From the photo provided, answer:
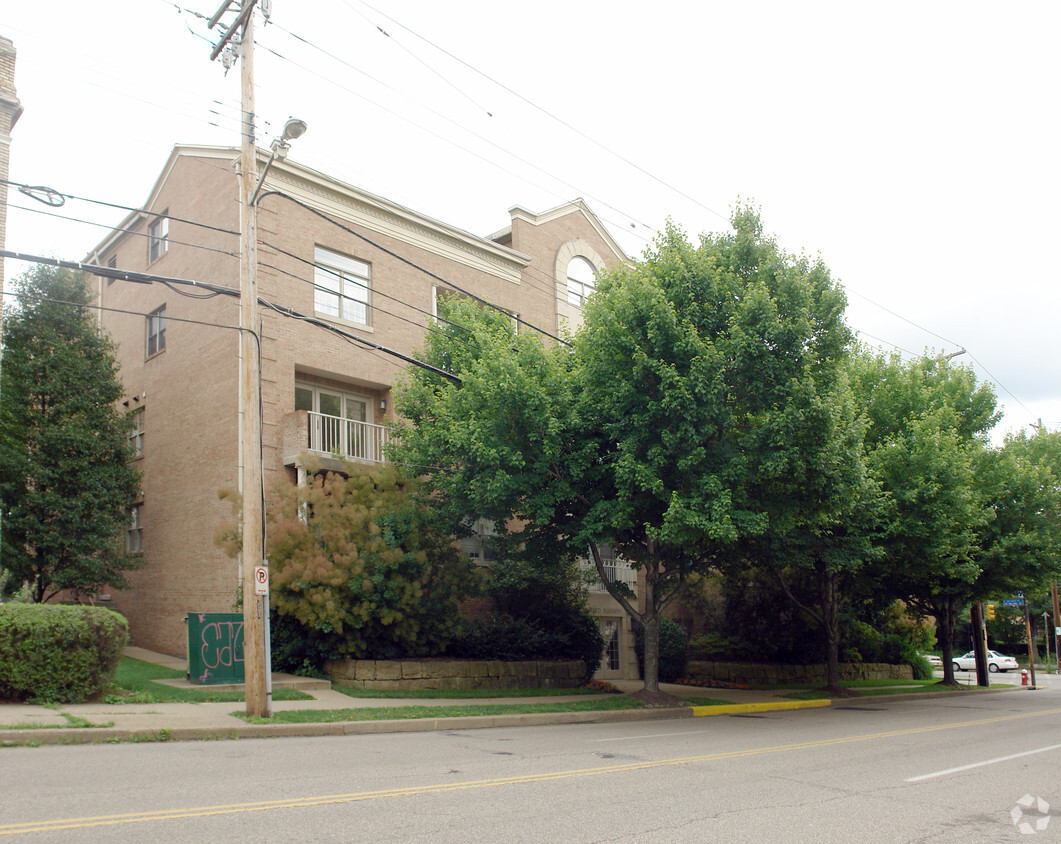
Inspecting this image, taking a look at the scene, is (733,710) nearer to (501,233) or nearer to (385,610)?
(385,610)

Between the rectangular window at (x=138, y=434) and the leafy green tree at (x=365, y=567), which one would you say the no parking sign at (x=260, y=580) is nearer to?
the leafy green tree at (x=365, y=567)

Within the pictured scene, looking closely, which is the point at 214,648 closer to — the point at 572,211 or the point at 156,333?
the point at 156,333

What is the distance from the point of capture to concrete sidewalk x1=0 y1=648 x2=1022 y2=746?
10.7 m

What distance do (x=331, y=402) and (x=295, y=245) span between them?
13.4 ft

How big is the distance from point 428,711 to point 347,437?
8182mm

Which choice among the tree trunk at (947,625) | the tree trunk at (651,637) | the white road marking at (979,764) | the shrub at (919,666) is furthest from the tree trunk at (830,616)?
the shrub at (919,666)

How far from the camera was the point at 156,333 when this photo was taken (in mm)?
24359

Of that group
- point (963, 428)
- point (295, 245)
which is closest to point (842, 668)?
point (963, 428)

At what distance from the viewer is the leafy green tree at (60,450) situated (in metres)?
19.6

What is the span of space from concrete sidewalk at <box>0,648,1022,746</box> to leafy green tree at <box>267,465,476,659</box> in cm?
150

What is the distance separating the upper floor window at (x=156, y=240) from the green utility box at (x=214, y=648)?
38.3 ft

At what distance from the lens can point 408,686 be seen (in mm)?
18266

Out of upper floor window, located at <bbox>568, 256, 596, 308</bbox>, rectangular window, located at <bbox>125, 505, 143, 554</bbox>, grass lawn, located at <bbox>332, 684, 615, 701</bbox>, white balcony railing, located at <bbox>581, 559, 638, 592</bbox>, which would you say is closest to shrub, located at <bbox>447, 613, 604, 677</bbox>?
grass lawn, located at <bbox>332, 684, 615, 701</bbox>

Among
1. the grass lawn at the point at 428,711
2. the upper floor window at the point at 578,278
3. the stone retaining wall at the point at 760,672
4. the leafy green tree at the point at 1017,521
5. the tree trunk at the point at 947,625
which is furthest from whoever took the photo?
the tree trunk at the point at 947,625
